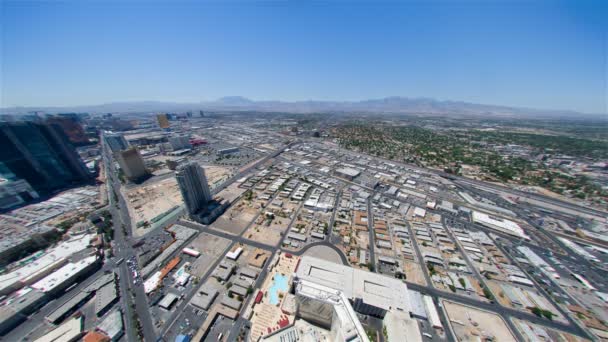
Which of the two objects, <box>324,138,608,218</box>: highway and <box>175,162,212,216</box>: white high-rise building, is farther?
<box>324,138,608,218</box>: highway

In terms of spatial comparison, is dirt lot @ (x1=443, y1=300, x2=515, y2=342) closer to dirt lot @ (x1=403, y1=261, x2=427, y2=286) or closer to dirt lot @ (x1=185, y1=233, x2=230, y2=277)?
dirt lot @ (x1=403, y1=261, x2=427, y2=286)

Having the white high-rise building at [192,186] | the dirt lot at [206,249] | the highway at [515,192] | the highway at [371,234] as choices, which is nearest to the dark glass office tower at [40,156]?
the white high-rise building at [192,186]

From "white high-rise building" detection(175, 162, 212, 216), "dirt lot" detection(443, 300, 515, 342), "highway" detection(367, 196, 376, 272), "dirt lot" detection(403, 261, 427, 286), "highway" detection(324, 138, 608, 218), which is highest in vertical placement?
"white high-rise building" detection(175, 162, 212, 216)

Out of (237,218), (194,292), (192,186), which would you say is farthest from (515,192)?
(192,186)

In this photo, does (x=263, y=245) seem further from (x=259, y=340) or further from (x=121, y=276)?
(x=121, y=276)

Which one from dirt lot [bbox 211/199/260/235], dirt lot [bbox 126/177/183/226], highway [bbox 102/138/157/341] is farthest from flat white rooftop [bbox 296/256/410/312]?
dirt lot [bbox 126/177/183/226]

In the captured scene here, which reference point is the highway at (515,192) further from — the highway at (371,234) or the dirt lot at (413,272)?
the dirt lot at (413,272)

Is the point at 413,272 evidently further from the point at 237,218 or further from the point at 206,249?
the point at 206,249
